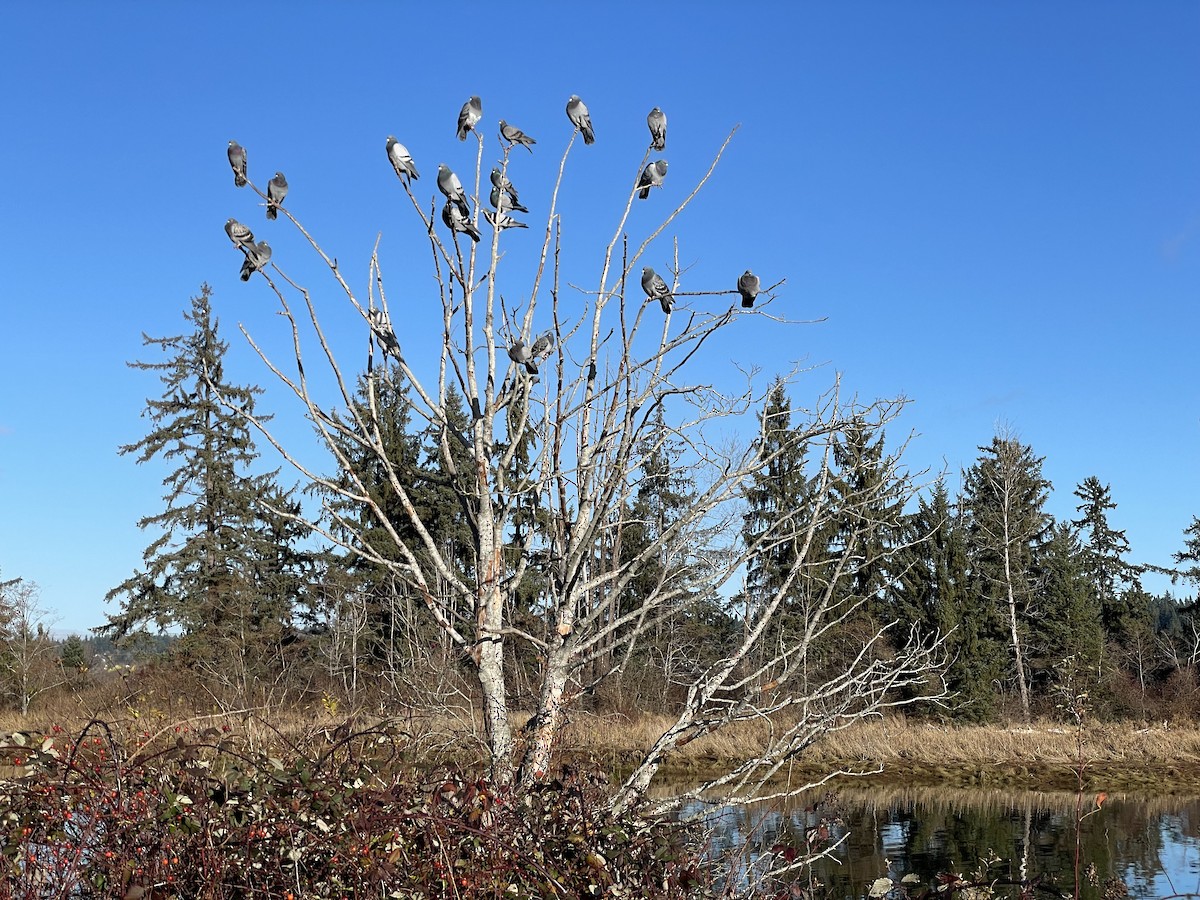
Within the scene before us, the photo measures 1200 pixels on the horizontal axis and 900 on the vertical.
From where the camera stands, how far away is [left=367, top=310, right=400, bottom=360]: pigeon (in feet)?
13.8

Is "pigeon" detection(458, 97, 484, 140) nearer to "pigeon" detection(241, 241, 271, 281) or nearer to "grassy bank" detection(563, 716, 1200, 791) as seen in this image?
"pigeon" detection(241, 241, 271, 281)

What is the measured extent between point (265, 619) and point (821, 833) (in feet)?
81.9

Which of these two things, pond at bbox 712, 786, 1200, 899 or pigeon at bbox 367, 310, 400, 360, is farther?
pond at bbox 712, 786, 1200, 899

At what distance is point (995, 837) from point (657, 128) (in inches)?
507

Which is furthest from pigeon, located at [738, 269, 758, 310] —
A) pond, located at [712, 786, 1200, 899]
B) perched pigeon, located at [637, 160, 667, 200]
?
pond, located at [712, 786, 1200, 899]

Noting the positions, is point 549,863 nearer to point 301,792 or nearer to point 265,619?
point 301,792

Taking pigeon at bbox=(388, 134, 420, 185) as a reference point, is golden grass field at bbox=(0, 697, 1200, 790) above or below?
below

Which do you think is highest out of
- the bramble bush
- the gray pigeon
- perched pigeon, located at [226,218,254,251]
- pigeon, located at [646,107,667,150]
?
pigeon, located at [646,107,667,150]

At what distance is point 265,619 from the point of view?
27.3 metres

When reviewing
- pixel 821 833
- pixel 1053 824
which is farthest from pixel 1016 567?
pixel 821 833

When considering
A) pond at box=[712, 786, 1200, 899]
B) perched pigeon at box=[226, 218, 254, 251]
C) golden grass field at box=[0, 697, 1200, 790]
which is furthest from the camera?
golden grass field at box=[0, 697, 1200, 790]

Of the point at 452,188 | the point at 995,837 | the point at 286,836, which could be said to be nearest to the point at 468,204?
the point at 452,188

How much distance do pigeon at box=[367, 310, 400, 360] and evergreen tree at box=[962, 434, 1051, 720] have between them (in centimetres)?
2706

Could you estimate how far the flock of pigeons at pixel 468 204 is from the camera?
13.7 feet
